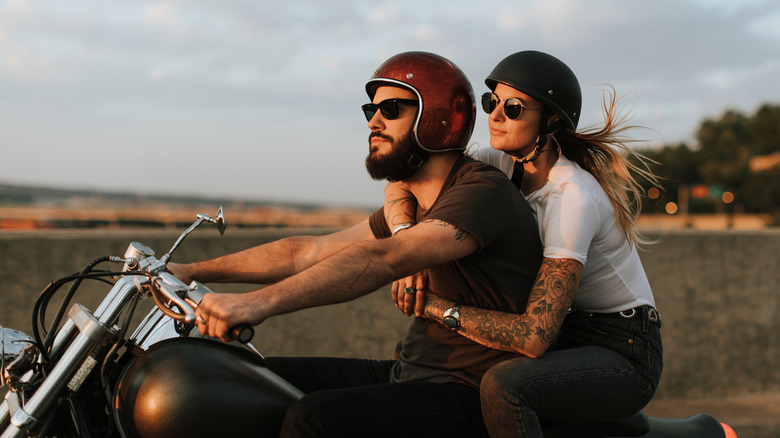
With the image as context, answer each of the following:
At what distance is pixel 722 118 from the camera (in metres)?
110

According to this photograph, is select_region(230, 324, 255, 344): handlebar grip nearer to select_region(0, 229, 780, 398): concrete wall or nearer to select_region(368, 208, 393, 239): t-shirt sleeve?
select_region(368, 208, 393, 239): t-shirt sleeve

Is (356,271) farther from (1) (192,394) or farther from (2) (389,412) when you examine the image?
(1) (192,394)

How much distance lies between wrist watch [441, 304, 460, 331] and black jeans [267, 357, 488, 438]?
203mm

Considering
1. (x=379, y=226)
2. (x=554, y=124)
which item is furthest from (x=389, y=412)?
(x=554, y=124)

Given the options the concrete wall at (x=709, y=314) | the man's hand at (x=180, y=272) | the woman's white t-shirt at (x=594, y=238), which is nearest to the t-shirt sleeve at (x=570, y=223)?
the woman's white t-shirt at (x=594, y=238)

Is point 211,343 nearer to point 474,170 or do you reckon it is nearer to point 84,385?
point 84,385

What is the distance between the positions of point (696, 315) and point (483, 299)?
3.51 meters

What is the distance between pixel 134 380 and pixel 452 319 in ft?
3.59

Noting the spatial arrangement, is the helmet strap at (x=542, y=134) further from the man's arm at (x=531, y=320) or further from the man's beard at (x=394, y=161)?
the man's arm at (x=531, y=320)

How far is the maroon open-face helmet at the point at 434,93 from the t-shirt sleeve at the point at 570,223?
0.51 m

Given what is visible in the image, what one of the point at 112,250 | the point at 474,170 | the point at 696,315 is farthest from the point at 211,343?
the point at 696,315

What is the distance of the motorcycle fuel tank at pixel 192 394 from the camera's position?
6.05 feet

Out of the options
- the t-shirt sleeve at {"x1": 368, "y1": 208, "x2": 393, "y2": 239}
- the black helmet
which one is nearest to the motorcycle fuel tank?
the t-shirt sleeve at {"x1": 368, "y1": 208, "x2": 393, "y2": 239}

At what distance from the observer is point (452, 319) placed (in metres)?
2.44
